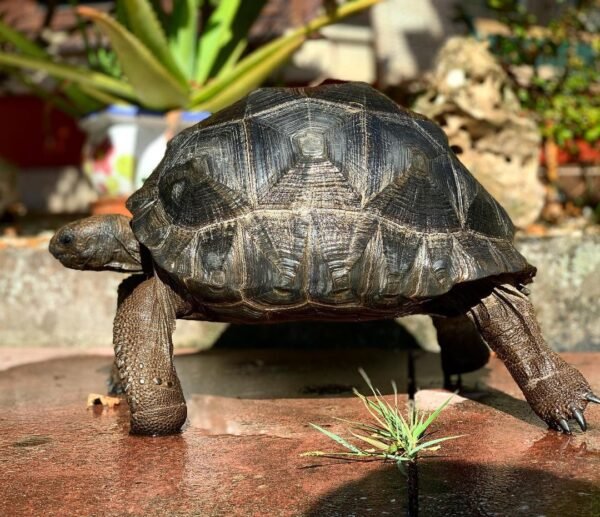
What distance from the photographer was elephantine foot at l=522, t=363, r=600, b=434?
8.83 feet

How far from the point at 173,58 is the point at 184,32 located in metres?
0.53

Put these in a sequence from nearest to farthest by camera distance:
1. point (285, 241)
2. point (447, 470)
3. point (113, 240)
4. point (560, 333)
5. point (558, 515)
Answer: point (558, 515), point (447, 470), point (285, 241), point (113, 240), point (560, 333)

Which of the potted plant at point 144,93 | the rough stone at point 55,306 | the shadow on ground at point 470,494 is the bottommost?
the rough stone at point 55,306

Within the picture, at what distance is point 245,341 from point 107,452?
228 centimetres

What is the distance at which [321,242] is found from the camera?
2787 mm

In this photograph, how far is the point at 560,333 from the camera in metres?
4.45

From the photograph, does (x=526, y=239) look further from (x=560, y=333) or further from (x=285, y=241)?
(x=285, y=241)

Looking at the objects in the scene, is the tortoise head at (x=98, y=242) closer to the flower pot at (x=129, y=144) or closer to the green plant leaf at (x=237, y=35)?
the flower pot at (x=129, y=144)

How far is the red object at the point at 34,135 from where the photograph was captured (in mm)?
10195

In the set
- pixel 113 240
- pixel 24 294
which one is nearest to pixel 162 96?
pixel 24 294

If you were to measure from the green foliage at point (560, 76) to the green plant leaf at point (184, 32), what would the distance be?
2525 mm

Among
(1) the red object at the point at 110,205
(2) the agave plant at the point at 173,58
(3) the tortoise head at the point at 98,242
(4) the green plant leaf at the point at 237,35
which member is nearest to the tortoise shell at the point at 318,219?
(3) the tortoise head at the point at 98,242

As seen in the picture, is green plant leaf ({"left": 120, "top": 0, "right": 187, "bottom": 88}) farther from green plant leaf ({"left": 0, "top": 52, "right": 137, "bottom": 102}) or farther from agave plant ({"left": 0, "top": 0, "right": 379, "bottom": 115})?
green plant leaf ({"left": 0, "top": 52, "right": 137, "bottom": 102})

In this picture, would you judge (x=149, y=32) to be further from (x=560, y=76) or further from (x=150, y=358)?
(x=560, y=76)
